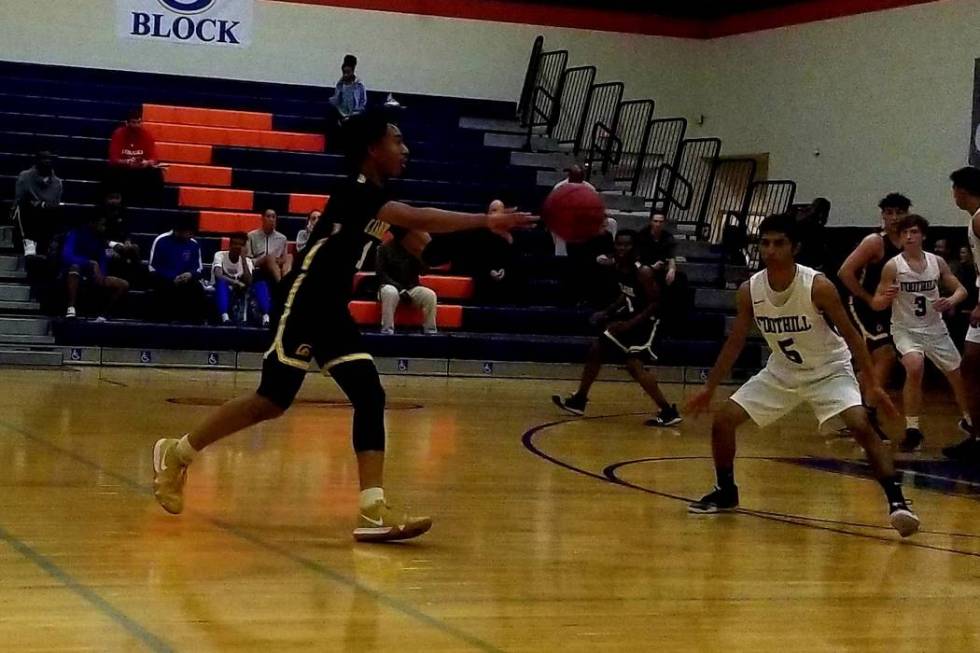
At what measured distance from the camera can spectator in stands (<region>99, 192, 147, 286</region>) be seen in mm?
16969

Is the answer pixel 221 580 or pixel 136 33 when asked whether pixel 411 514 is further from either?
pixel 136 33

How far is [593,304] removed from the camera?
19359 millimetres

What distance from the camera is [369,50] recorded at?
22641 millimetres

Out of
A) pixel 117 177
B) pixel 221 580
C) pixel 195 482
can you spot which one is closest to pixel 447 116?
pixel 117 177

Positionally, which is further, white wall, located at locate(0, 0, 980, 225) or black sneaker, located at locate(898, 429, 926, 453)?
white wall, located at locate(0, 0, 980, 225)

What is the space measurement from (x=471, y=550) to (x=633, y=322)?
6.13 meters

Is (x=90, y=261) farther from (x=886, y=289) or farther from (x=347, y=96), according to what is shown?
(x=886, y=289)

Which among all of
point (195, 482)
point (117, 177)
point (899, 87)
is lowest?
point (195, 482)

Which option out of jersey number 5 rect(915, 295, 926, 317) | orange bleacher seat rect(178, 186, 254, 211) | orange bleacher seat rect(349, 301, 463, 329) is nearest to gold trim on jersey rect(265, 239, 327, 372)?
jersey number 5 rect(915, 295, 926, 317)

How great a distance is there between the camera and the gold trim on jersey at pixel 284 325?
6.39m

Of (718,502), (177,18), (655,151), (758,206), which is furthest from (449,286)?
(718,502)

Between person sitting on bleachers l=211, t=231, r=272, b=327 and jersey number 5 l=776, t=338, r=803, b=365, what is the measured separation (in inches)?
418

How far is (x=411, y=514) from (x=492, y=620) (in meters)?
2.31

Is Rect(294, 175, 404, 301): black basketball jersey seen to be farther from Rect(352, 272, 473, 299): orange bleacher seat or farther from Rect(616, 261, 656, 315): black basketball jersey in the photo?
Rect(352, 272, 473, 299): orange bleacher seat
